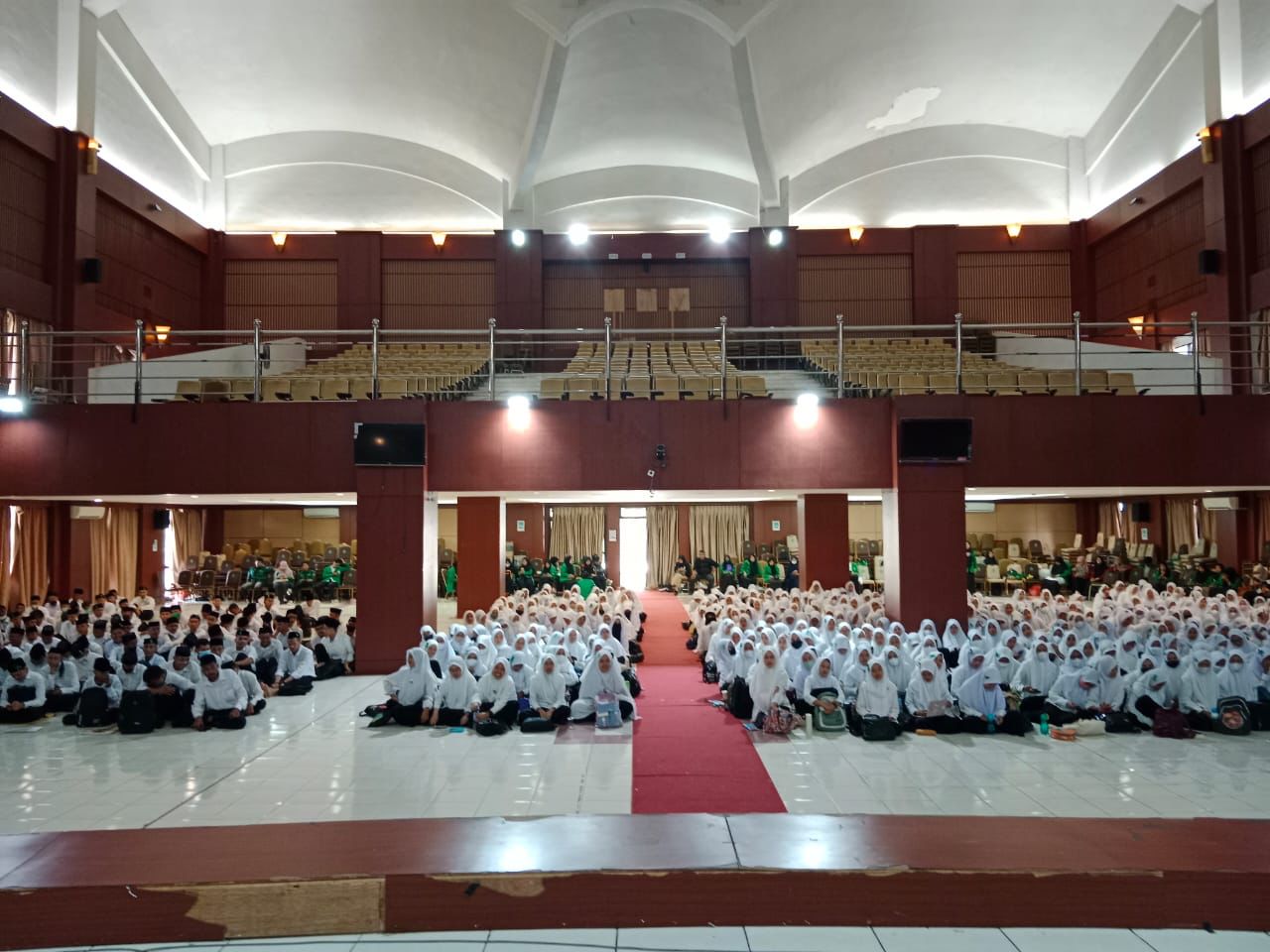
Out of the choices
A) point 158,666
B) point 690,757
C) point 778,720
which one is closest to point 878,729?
point 778,720

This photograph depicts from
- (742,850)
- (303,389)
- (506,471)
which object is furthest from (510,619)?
(742,850)

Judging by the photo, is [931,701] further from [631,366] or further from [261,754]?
[631,366]

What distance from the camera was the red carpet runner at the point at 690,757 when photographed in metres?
7.27

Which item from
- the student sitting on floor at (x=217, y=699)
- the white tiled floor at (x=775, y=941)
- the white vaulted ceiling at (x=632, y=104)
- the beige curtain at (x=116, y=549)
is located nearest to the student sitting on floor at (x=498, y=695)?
the student sitting on floor at (x=217, y=699)

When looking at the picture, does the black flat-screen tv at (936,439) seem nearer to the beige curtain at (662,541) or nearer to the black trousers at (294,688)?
the black trousers at (294,688)

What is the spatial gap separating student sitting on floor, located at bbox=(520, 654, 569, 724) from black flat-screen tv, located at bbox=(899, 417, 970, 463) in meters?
5.79

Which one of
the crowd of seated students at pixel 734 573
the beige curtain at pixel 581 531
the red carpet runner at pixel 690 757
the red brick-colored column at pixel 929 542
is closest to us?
the red carpet runner at pixel 690 757

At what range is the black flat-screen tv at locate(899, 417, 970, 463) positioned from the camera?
39.1 ft

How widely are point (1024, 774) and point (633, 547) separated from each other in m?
20.3

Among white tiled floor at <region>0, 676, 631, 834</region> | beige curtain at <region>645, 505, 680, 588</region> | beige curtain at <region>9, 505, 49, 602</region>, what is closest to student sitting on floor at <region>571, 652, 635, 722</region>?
white tiled floor at <region>0, 676, 631, 834</region>

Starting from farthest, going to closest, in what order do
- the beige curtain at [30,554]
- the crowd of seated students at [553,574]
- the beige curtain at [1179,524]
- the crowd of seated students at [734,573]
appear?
the crowd of seated students at [734,573], the crowd of seated students at [553,574], the beige curtain at [1179,524], the beige curtain at [30,554]

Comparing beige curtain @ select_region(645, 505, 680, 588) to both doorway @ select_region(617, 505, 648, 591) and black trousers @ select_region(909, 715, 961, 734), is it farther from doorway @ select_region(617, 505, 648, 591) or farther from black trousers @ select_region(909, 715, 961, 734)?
black trousers @ select_region(909, 715, 961, 734)

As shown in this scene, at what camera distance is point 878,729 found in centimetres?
934

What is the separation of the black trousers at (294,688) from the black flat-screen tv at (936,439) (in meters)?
9.08
